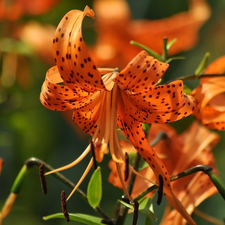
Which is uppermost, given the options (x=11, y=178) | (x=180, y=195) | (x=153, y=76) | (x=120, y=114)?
(x=153, y=76)

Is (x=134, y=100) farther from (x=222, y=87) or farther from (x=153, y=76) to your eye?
(x=222, y=87)

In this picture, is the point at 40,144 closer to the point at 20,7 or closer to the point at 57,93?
the point at 20,7

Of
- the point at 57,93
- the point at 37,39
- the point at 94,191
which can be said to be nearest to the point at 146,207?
the point at 94,191

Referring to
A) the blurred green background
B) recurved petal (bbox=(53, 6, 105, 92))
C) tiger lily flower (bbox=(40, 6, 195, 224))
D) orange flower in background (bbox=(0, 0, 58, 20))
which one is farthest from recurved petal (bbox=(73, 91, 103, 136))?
orange flower in background (bbox=(0, 0, 58, 20))

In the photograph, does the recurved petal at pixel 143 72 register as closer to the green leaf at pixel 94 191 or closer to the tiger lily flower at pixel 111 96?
the tiger lily flower at pixel 111 96

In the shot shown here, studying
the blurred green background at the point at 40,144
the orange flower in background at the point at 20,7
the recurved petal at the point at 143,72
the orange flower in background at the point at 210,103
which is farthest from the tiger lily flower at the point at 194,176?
the orange flower in background at the point at 20,7

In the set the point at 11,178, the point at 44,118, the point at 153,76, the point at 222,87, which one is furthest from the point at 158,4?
the point at 153,76

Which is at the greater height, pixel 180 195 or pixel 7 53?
pixel 7 53
